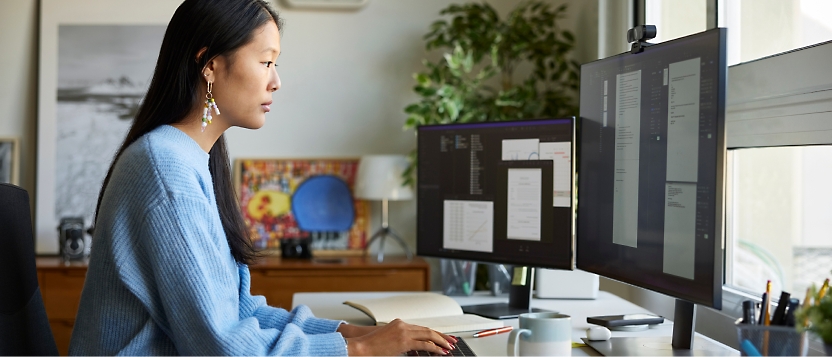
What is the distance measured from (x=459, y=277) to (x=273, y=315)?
75 centimetres

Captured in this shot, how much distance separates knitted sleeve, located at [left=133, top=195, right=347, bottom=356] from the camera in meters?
1.07

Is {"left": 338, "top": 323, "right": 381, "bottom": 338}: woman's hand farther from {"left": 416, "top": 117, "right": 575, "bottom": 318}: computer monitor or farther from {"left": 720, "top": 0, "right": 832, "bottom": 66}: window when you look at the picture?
{"left": 720, "top": 0, "right": 832, "bottom": 66}: window

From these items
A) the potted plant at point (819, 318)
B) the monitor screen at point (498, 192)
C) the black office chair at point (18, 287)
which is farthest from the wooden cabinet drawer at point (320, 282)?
the potted plant at point (819, 318)

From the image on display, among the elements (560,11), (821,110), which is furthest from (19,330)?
(560,11)

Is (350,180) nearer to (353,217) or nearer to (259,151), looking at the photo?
(353,217)

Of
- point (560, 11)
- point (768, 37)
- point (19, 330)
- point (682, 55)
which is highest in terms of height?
point (560, 11)

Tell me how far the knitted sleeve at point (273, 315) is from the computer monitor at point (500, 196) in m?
0.43

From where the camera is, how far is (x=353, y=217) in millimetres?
3590

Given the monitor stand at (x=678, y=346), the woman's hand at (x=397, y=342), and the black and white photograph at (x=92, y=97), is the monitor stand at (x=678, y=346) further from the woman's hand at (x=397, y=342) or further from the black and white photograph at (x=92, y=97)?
the black and white photograph at (x=92, y=97)

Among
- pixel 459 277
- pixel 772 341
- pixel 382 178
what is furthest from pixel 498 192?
pixel 382 178

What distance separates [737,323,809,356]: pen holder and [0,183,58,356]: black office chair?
1.09m

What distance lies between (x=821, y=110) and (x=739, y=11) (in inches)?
28.7

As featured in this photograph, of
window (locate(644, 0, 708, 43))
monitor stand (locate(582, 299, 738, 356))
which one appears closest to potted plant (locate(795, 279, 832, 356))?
monitor stand (locate(582, 299, 738, 356))

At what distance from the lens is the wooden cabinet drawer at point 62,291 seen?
3105mm
